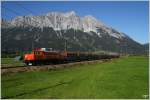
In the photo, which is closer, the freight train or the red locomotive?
the red locomotive

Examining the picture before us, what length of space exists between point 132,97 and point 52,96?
561 centimetres

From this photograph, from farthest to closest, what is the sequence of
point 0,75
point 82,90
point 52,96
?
point 0,75 → point 82,90 → point 52,96

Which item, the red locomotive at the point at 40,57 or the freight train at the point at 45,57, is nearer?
the red locomotive at the point at 40,57

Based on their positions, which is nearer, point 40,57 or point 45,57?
point 40,57

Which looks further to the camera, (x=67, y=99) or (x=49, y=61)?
(x=49, y=61)

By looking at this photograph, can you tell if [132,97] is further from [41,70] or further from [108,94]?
[41,70]

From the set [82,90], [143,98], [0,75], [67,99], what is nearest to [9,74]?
[0,75]

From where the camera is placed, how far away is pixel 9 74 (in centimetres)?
3081


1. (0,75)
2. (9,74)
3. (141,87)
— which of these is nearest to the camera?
(141,87)

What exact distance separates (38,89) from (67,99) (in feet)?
15.8

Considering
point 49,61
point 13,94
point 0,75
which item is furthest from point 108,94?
point 49,61

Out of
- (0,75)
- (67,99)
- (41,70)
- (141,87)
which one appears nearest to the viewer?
(67,99)

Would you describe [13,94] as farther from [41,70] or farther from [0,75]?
[41,70]

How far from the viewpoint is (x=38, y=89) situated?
21.1 metres
